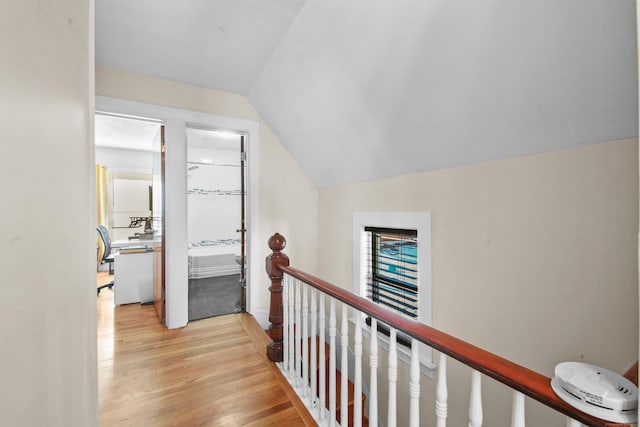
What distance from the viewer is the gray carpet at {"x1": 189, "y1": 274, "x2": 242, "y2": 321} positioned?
310 cm

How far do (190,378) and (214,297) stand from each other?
1901 millimetres

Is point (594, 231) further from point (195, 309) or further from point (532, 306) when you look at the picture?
point (195, 309)

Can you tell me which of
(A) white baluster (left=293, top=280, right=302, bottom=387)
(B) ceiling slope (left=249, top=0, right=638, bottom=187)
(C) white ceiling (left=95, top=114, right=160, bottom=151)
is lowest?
(A) white baluster (left=293, top=280, right=302, bottom=387)

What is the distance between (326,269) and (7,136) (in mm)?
3068

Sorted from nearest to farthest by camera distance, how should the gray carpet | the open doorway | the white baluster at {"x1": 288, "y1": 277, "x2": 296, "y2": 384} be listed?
the white baluster at {"x1": 288, "y1": 277, "x2": 296, "y2": 384} → the gray carpet → the open doorway

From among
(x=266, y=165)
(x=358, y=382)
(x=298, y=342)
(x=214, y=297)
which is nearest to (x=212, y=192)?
(x=214, y=297)

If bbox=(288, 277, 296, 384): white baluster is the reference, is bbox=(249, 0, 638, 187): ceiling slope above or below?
above

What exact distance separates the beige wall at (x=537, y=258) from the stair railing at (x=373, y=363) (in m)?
0.61

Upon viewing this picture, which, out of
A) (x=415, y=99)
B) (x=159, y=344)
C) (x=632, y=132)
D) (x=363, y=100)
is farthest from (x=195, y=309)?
(x=632, y=132)

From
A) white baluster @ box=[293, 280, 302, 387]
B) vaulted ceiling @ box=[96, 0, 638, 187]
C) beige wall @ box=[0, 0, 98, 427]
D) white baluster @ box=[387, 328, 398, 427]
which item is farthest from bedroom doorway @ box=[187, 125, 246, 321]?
beige wall @ box=[0, 0, 98, 427]

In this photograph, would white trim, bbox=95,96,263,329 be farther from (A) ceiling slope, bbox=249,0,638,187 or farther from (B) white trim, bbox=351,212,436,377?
(B) white trim, bbox=351,212,436,377

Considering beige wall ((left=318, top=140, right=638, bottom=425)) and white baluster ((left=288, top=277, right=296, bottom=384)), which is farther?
white baluster ((left=288, top=277, right=296, bottom=384))

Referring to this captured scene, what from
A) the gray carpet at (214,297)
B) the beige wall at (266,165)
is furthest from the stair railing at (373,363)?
the gray carpet at (214,297)

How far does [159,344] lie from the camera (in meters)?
2.31
